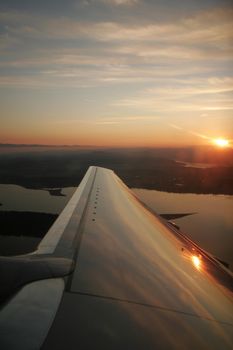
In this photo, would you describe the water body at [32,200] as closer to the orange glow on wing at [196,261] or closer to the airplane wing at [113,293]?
the airplane wing at [113,293]

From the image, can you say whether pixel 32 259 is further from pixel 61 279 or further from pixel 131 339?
pixel 131 339

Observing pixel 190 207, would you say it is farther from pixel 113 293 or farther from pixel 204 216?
pixel 113 293

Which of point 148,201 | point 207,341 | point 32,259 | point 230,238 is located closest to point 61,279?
point 32,259

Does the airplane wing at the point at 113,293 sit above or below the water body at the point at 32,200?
above

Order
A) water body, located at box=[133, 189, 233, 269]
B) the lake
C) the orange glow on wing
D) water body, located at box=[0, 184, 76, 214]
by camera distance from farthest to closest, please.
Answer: water body, located at box=[0, 184, 76, 214], the lake, water body, located at box=[133, 189, 233, 269], the orange glow on wing

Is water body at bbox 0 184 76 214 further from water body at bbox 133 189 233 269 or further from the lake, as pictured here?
water body at bbox 133 189 233 269

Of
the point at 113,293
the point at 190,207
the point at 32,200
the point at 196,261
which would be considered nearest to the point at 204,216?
the point at 190,207

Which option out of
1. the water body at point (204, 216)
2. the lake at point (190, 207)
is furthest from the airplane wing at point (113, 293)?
the lake at point (190, 207)

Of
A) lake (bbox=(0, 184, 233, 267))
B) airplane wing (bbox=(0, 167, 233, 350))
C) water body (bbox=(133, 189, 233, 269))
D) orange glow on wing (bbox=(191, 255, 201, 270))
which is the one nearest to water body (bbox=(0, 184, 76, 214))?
lake (bbox=(0, 184, 233, 267))

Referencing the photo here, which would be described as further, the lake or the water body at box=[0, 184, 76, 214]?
the water body at box=[0, 184, 76, 214]
